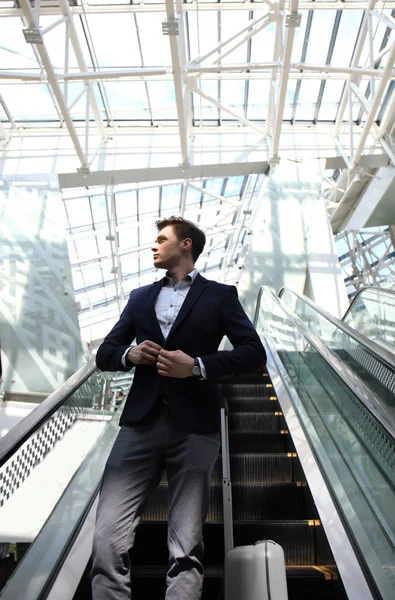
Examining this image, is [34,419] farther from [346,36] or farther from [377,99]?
[346,36]

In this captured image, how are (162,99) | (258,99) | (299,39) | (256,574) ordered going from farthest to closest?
(258,99) < (162,99) < (299,39) < (256,574)

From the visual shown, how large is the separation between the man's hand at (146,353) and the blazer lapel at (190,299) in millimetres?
136

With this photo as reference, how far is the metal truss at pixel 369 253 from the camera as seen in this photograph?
27.6 meters

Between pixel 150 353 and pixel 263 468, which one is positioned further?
pixel 263 468

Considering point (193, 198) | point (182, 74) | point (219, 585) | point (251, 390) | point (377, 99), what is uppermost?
point (193, 198)

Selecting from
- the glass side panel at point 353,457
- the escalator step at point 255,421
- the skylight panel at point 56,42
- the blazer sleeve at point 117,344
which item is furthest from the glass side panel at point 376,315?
the skylight panel at point 56,42

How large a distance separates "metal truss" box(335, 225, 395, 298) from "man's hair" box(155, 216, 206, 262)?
24275 millimetres

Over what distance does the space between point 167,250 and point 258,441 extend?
2.86m

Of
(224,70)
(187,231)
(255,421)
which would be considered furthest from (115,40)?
(187,231)

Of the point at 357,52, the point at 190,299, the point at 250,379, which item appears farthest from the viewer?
the point at 357,52

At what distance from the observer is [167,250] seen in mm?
2896

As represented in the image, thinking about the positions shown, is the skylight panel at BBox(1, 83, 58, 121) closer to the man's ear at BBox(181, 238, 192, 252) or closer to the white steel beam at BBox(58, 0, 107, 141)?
the white steel beam at BBox(58, 0, 107, 141)

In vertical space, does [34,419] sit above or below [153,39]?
below

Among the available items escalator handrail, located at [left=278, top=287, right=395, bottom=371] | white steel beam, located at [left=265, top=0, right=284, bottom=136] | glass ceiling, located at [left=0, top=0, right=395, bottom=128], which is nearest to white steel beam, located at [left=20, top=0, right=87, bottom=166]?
glass ceiling, located at [left=0, top=0, right=395, bottom=128]
